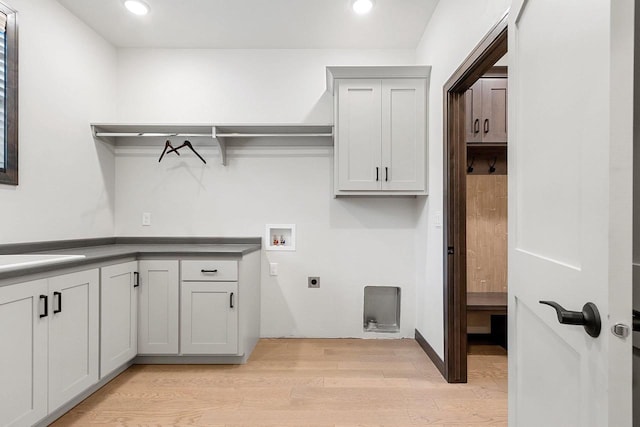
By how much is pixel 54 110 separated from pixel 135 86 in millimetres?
808

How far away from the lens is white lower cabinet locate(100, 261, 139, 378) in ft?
6.75

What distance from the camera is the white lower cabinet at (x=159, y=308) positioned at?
240 centimetres

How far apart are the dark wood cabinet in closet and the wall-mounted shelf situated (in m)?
1.12

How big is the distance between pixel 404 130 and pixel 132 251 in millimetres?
2179

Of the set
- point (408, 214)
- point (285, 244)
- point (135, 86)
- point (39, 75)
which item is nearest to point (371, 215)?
point (408, 214)

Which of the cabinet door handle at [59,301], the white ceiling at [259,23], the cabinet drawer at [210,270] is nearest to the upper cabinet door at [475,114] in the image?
the white ceiling at [259,23]

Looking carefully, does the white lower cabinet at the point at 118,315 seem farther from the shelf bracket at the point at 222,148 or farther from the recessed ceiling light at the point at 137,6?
the recessed ceiling light at the point at 137,6

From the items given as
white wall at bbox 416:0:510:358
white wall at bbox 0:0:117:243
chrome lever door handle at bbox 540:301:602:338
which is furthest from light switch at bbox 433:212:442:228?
white wall at bbox 0:0:117:243

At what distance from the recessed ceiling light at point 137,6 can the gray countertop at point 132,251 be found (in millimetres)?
1723

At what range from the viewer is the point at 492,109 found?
8.63ft

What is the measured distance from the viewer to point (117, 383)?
2.18 meters

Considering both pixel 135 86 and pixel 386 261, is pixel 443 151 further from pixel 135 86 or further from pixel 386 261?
pixel 135 86

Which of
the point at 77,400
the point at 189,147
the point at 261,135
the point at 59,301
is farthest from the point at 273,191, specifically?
the point at 77,400

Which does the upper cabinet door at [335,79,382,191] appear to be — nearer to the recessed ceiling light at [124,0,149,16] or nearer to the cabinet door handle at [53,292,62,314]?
the recessed ceiling light at [124,0,149,16]
